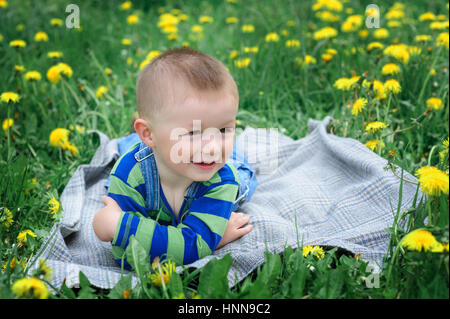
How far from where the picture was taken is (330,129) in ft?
7.57

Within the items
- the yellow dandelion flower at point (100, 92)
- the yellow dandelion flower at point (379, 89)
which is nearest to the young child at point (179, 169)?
the yellow dandelion flower at point (379, 89)

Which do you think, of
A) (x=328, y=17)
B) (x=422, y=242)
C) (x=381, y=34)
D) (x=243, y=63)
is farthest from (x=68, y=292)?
(x=328, y=17)

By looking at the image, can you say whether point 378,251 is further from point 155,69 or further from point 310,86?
point 310,86

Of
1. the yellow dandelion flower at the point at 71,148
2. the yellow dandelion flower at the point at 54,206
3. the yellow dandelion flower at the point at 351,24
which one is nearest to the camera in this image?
the yellow dandelion flower at the point at 54,206

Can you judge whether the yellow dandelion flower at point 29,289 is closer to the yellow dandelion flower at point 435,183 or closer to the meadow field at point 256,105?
the meadow field at point 256,105

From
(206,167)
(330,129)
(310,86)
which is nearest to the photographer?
(206,167)

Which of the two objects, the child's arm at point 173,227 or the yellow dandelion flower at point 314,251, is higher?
the child's arm at point 173,227

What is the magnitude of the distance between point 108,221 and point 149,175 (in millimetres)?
196

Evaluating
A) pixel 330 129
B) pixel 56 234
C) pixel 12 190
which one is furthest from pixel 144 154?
pixel 330 129

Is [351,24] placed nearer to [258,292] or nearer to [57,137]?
[57,137]

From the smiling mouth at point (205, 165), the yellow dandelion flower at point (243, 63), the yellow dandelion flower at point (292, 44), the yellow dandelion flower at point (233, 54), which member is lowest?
the smiling mouth at point (205, 165)

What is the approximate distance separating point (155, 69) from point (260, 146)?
40.6 inches

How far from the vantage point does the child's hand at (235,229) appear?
1.64 metres

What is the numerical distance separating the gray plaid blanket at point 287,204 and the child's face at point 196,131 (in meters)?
0.28
